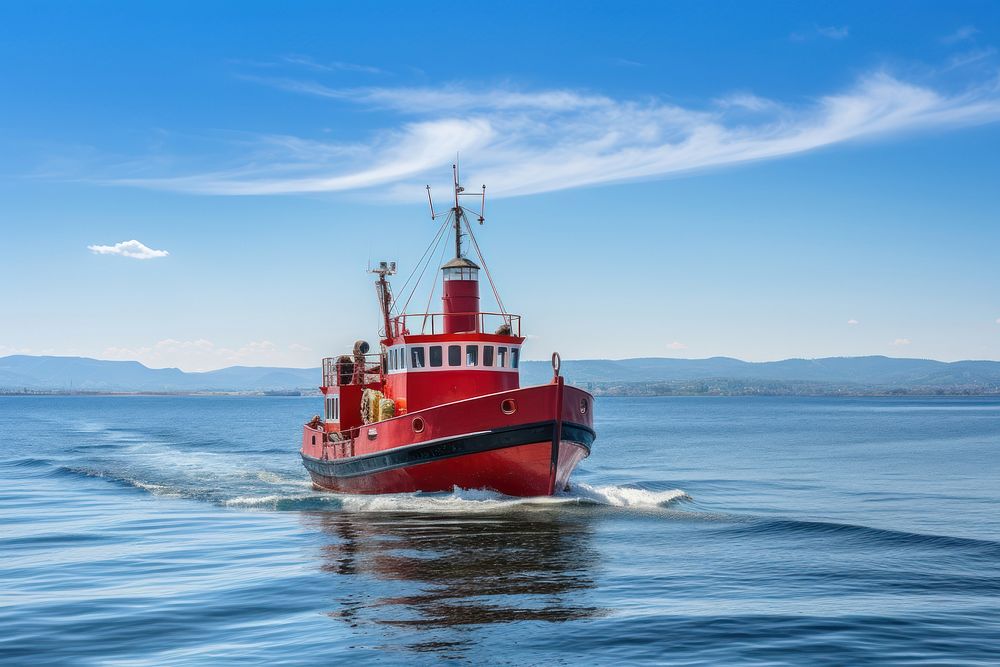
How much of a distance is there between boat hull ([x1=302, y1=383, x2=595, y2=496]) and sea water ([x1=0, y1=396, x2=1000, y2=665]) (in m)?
0.66

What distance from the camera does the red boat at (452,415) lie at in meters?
24.5

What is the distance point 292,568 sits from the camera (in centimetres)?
1759

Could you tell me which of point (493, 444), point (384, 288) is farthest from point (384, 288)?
A: point (493, 444)

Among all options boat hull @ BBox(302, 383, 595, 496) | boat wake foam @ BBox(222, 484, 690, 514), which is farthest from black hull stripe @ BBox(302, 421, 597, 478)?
boat wake foam @ BBox(222, 484, 690, 514)

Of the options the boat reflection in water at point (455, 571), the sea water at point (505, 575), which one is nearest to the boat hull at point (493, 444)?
the sea water at point (505, 575)

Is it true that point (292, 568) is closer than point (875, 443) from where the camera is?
Yes

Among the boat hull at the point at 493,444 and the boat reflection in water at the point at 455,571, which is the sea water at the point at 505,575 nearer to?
the boat reflection in water at the point at 455,571

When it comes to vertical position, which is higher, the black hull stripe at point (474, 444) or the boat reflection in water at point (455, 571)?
the black hull stripe at point (474, 444)

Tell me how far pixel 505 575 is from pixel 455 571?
1.02 meters

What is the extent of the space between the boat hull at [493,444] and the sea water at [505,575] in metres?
0.66

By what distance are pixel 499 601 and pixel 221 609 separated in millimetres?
4394

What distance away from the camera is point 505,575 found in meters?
16.6

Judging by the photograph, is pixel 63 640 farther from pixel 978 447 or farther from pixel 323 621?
pixel 978 447

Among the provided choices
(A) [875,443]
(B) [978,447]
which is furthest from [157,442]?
(B) [978,447]
